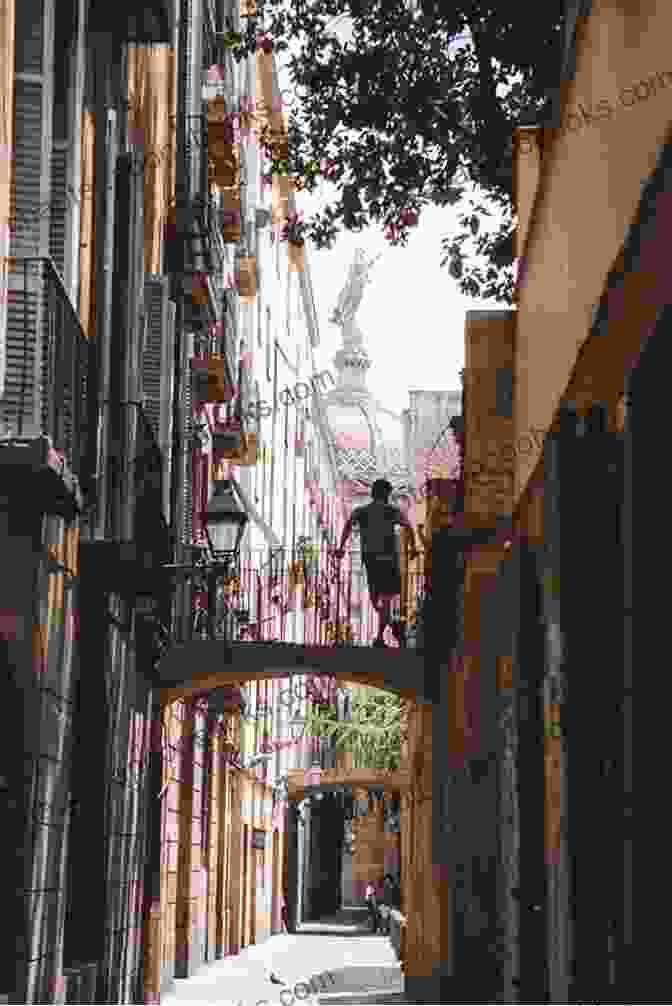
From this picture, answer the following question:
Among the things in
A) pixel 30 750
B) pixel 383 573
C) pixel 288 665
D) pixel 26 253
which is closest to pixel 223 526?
pixel 383 573

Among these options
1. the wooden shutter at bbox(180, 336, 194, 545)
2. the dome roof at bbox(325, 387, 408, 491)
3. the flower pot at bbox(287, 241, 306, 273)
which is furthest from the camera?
the dome roof at bbox(325, 387, 408, 491)

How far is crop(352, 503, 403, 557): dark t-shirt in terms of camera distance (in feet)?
69.2

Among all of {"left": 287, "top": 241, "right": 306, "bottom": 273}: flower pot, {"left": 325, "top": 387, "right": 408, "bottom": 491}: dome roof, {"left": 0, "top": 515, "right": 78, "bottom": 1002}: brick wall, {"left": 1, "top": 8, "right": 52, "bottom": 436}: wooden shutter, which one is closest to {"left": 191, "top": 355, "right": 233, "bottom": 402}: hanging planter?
→ {"left": 0, "top": 515, "right": 78, "bottom": 1002}: brick wall

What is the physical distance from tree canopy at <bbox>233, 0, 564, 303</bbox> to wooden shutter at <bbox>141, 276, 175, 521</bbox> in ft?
5.61

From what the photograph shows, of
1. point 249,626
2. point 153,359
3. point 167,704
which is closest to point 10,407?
point 153,359

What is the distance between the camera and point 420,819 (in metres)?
23.9

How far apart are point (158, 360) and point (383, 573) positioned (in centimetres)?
370

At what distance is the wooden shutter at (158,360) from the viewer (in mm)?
18625

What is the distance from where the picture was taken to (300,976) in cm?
2745

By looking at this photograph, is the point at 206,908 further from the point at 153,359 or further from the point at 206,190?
the point at 153,359

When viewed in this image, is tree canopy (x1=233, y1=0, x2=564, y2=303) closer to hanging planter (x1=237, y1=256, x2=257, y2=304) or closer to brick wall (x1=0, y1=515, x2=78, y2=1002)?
brick wall (x1=0, y1=515, x2=78, y2=1002)

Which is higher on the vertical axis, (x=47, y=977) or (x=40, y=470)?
(x=40, y=470)

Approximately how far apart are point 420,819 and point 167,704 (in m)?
3.97

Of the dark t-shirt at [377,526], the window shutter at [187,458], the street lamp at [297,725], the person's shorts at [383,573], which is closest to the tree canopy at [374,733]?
the street lamp at [297,725]
